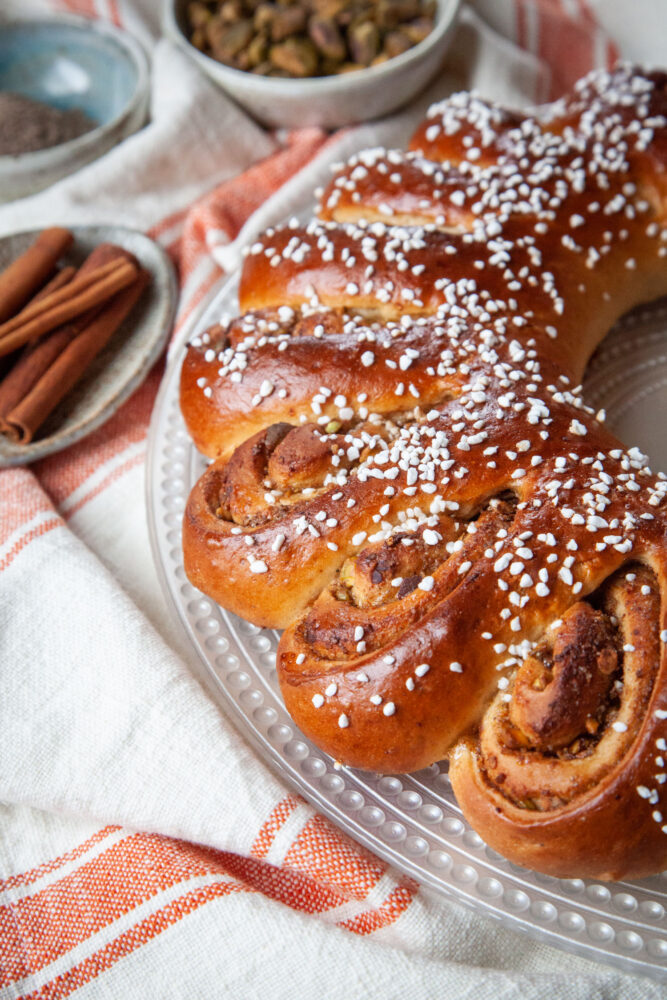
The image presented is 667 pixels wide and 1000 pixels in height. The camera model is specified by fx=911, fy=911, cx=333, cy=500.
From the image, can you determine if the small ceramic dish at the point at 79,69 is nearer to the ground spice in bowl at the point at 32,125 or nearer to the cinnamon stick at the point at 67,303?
the ground spice in bowl at the point at 32,125

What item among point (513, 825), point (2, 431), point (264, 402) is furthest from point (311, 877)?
point (2, 431)

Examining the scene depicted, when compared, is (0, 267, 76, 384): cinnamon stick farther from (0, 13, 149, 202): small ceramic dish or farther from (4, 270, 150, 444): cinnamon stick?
(0, 13, 149, 202): small ceramic dish

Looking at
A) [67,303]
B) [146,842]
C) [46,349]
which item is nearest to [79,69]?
[67,303]

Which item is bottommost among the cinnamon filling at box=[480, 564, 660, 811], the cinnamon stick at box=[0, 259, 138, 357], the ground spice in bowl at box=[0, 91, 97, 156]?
the cinnamon filling at box=[480, 564, 660, 811]

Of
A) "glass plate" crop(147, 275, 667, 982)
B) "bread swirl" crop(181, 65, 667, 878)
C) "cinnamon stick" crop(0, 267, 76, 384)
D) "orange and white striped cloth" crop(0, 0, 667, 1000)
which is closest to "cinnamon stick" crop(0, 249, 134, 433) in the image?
"cinnamon stick" crop(0, 267, 76, 384)

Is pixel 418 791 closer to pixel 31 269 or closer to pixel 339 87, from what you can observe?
pixel 31 269
